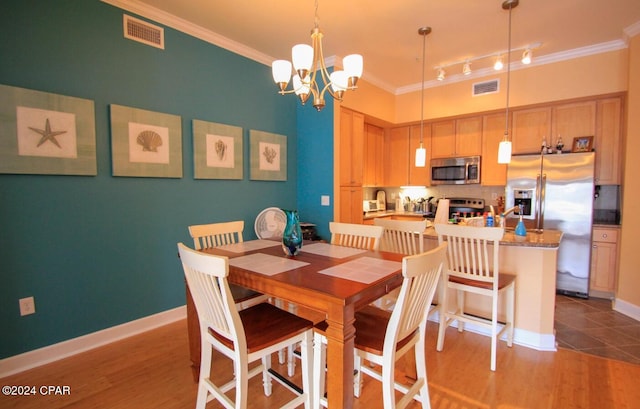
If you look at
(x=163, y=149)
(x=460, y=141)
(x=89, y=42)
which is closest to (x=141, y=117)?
(x=163, y=149)

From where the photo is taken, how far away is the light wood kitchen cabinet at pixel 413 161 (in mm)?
4789

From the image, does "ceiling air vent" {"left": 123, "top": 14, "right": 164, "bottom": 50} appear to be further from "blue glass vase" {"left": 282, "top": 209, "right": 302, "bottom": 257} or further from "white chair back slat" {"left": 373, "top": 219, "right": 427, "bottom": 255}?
"white chair back slat" {"left": 373, "top": 219, "right": 427, "bottom": 255}

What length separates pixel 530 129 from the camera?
13.0 ft

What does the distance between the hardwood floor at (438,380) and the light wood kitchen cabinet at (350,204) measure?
1798 millimetres

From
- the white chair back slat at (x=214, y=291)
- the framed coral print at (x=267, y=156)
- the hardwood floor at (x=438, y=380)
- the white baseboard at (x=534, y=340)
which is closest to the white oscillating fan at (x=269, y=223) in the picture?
the framed coral print at (x=267, y=156)

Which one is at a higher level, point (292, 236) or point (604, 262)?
point (292, 236)

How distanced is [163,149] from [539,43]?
13.1 feet

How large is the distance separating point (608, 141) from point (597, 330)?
2183 millimetres

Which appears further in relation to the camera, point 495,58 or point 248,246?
point 495,58

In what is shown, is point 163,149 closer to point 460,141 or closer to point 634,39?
point 460,141

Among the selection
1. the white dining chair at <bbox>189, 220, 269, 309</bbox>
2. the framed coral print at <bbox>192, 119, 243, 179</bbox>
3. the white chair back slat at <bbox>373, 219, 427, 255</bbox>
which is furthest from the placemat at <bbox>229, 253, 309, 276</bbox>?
the framed coral print at <bbox>192, 119, 243, 179</bbox>

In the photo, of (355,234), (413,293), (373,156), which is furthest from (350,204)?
(413,293)

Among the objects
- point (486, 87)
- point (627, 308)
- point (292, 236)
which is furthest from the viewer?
point (486, 87)

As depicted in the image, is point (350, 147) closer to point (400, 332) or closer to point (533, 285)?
point (533, 285)
